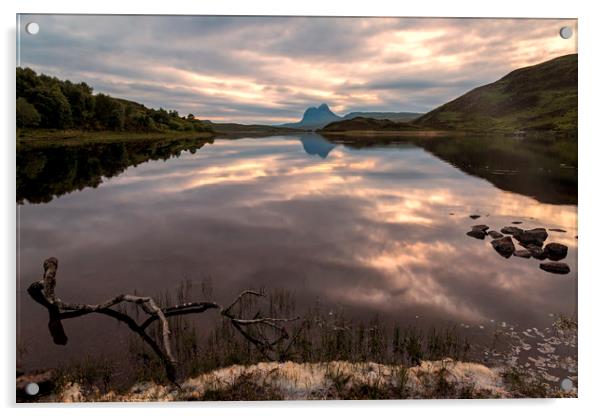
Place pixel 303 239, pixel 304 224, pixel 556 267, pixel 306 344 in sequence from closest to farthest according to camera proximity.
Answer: pixel 306 344, pixel 556 267, pixel 303 239, pixel 304 224

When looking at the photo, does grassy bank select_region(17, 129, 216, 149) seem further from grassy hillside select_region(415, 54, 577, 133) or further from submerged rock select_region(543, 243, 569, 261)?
submerged rock select_region(543, 243, 569, 261)

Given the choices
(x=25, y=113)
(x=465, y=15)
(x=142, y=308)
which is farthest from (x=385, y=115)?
(x=25, y=113)

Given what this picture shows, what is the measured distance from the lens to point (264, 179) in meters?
13.1

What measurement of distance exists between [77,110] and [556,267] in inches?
574

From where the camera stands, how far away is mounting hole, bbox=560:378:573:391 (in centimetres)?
586

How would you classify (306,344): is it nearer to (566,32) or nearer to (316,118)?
(316,118)

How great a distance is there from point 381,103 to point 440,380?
6233 millimetres

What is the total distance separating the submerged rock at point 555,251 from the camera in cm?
870

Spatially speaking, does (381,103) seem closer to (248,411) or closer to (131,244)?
(248,411)

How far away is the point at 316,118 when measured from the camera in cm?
874

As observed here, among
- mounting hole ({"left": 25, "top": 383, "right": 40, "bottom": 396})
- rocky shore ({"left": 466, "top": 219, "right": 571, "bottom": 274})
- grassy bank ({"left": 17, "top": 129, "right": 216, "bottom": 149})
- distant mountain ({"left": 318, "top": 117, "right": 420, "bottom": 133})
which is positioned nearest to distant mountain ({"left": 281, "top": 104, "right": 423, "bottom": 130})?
distant mountain ({"left": 318, "top": 117, "right": 420, "bottom": 133})

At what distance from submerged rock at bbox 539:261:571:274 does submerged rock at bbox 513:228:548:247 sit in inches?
32.7

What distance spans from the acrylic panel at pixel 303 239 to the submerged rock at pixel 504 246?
0.16ft
